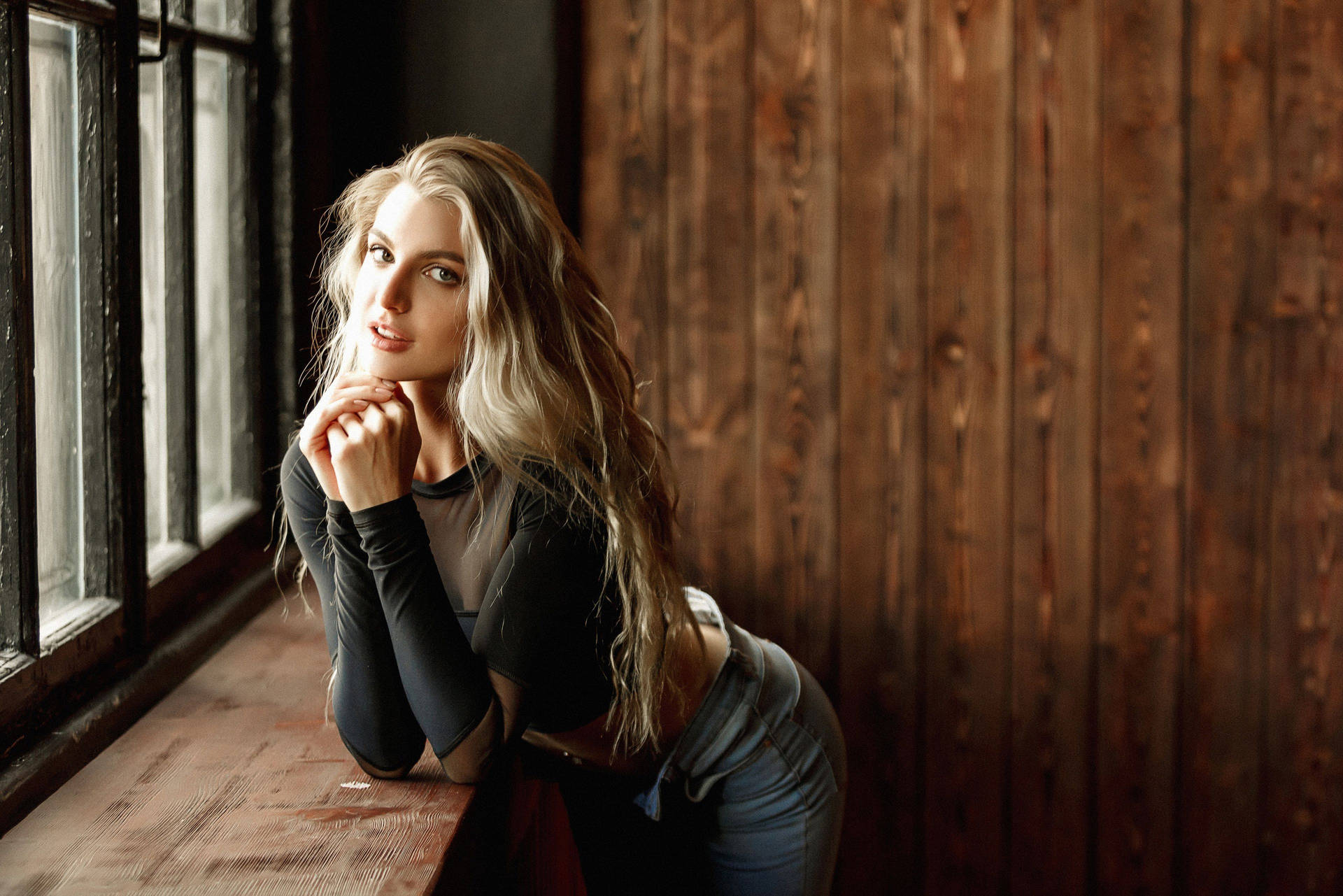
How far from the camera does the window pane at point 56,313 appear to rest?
1.23 metres

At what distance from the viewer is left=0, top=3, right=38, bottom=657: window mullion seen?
1097 mm

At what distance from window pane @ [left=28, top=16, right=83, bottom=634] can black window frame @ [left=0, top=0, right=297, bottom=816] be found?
0.01m

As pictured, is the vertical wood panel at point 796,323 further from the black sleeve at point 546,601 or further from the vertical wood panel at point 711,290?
the black sleeve at point 546,601

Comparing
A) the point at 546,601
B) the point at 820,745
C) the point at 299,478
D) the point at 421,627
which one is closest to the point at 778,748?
the point at 820,745

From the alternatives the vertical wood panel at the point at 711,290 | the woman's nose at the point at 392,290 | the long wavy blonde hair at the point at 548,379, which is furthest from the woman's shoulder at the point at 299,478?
the vertical wood panel at the point at 711,290

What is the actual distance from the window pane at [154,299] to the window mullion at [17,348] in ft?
1.46

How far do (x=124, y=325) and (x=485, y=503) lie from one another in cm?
54

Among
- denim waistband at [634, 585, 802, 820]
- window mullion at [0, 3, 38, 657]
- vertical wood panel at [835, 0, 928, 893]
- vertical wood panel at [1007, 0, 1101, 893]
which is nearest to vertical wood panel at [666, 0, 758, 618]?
vertical wood panel at [835, 0, 928, 893]

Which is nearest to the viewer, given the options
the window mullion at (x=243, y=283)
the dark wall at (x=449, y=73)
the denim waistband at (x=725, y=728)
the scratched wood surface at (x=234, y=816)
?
the scratched wood surface at (x=234, y=816)

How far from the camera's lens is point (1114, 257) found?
2.13 meters

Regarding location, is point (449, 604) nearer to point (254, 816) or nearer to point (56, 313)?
point (254, 816)

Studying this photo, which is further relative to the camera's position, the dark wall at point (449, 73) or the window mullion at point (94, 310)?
the dark wall at point (449, 73)

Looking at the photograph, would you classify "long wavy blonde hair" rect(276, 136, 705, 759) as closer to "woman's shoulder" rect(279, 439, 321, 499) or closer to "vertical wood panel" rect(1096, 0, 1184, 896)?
"woman's shoulder" rect(279, 439, 321, 499)

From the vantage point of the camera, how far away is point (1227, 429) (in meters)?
2.15
